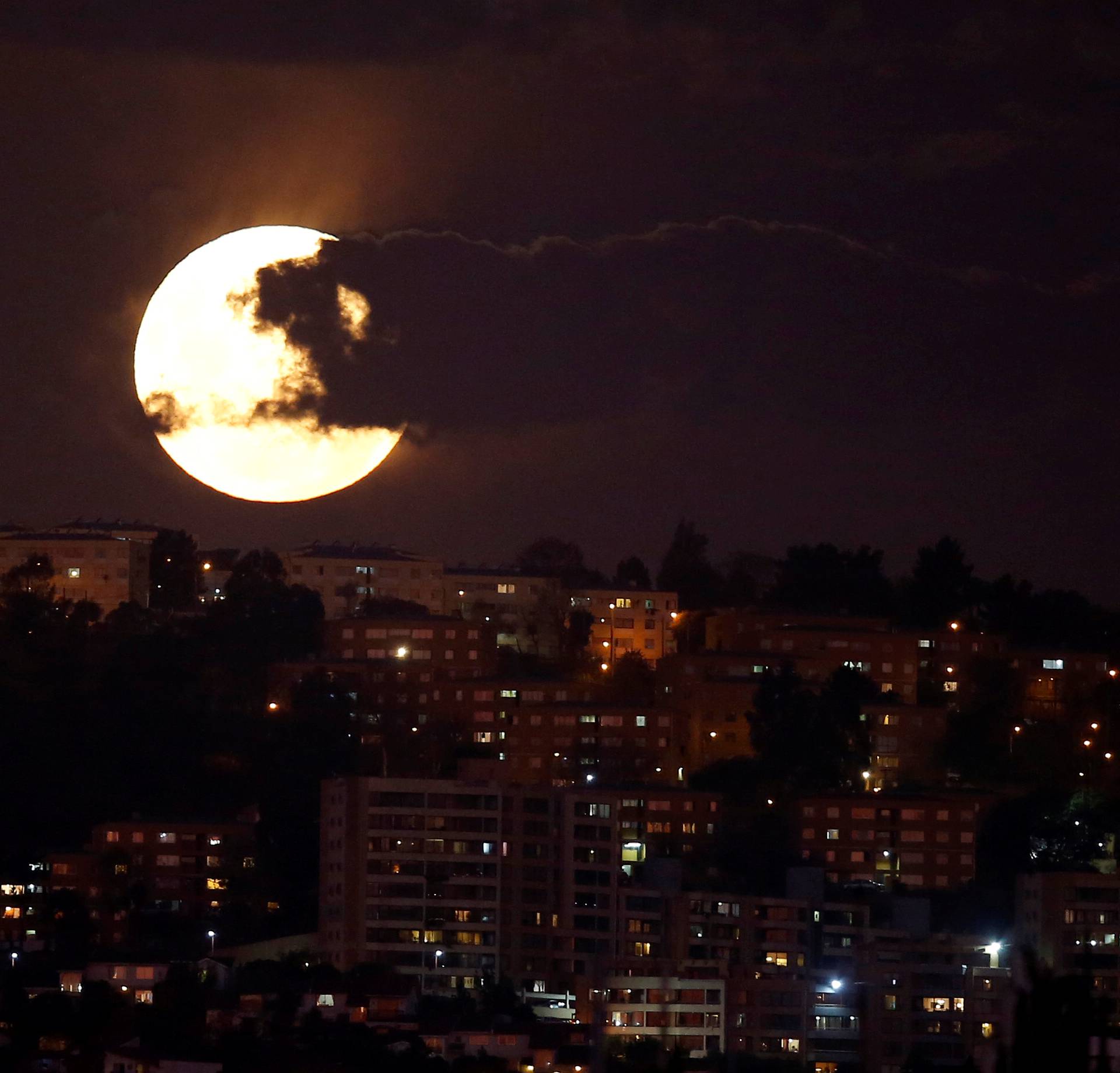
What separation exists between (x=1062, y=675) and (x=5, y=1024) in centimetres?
3169

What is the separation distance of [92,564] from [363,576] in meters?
7.22

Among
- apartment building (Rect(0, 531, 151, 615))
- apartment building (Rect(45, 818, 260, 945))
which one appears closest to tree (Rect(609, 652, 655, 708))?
apartment building (Rect(45, 818, 260, 945))

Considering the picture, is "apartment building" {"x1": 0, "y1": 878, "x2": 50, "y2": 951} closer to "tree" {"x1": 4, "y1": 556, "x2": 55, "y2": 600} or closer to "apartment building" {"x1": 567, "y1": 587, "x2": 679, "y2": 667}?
"tree" {"x1": 4, "y1": 556, "x2": 55, "y2": 600}

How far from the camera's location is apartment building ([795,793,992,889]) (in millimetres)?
50906

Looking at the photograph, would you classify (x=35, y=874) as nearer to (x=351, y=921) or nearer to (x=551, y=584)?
(x=351, y=921)

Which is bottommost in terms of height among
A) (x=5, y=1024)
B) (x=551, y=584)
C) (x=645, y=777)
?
(x=5, y=1024)

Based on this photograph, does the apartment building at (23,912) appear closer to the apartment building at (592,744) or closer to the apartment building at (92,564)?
the apartment building at (592,744)

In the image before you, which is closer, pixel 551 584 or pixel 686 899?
pixel 686 899

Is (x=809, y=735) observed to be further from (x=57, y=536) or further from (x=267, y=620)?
(x=57, y=536)

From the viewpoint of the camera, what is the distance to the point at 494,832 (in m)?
48.1

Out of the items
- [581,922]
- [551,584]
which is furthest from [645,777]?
[551,584]

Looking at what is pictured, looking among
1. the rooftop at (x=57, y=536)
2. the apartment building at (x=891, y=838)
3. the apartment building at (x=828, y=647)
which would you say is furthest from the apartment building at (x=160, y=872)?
the rooftop at (x=57, y=536)

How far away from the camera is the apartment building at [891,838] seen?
5091cm

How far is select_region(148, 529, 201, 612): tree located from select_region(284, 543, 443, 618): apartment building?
9.02ft
